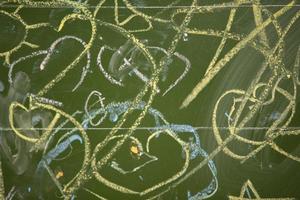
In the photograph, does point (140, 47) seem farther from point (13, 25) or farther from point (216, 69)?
point (13, 25)

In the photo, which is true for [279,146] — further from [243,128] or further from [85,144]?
[85,144]

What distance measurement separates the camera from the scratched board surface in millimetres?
1386

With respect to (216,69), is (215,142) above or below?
below

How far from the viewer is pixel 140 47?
139 cm

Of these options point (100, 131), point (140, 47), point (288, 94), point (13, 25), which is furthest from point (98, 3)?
point (288, 94)

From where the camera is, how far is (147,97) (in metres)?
1.42

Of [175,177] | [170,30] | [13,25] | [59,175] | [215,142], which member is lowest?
[59,175]

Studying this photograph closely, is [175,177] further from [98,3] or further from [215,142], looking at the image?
[98,3]

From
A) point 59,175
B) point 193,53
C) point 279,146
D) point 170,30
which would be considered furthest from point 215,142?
point 59,175

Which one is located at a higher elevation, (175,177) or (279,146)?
(279,146)

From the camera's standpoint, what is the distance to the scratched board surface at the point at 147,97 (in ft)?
4.55

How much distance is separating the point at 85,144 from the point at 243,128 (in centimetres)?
64

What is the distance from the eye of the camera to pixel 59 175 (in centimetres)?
143

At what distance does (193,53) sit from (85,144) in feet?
1.84
